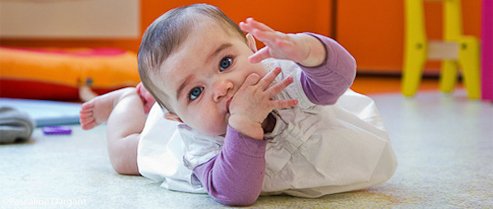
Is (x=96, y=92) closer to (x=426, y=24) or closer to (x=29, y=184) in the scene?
(x=29, y=184)

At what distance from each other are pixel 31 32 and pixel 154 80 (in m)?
2.21

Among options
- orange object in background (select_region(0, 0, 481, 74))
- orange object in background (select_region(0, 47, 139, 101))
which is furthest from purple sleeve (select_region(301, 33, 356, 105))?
orange object in background (select_region(0, 0, 481, 74))

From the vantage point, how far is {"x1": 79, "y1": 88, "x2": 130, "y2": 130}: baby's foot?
1024 mm

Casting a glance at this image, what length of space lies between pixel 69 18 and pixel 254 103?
83.9 inches

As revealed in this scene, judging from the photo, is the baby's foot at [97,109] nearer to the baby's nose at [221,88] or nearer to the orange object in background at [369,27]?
the baby's nose at [221,88]

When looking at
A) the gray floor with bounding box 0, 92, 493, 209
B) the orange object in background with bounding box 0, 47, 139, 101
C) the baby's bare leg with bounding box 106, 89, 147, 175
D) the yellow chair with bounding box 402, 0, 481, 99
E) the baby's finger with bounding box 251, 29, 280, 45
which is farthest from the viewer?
the yellow chair with bounding box 402, 0, 481, 99

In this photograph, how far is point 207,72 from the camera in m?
0.71

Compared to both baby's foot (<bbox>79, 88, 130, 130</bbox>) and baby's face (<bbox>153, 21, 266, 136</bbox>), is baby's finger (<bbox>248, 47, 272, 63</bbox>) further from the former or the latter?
baby's foot (<bbox>79, 88, 130, 130</bbox>)

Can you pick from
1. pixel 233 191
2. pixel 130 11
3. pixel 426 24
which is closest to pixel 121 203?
pixel 233 191

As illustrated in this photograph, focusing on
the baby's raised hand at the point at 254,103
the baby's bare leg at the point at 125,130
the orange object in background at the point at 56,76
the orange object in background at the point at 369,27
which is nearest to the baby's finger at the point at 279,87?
the baby's raised hand at the point at 254,103

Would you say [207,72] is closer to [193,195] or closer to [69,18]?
[193,195]

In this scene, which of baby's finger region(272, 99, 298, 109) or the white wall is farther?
the white wall

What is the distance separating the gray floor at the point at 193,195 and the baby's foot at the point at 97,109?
2.2 inches

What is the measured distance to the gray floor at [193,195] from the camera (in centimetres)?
76
